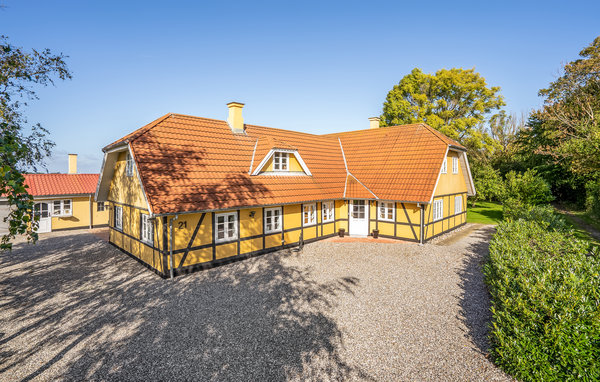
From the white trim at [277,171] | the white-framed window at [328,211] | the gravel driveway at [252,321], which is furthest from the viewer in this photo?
the white-framed window at [328,211]

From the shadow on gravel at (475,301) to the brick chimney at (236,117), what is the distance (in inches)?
482

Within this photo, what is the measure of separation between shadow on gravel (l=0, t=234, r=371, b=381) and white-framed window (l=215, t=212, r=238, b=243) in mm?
1202

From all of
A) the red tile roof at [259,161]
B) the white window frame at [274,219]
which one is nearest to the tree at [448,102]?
the red tile roof at [259,161]

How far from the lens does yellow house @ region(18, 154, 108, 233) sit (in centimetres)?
1958

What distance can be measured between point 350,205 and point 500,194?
1150 cm

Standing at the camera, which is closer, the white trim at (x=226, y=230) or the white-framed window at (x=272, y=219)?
the white trim at (x=226, y=230)

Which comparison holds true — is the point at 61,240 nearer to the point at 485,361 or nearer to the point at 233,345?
the point at 233,345

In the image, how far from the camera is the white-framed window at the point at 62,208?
20031 millimetres

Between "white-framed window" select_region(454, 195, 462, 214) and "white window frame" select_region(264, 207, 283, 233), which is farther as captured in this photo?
"white-framed window" select_region(454, 195, 462, 214)

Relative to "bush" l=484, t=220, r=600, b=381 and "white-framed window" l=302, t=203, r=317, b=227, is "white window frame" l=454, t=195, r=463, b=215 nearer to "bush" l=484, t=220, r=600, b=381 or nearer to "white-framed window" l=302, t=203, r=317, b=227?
"white-framed window" l=302, t=203, r=317, b=227

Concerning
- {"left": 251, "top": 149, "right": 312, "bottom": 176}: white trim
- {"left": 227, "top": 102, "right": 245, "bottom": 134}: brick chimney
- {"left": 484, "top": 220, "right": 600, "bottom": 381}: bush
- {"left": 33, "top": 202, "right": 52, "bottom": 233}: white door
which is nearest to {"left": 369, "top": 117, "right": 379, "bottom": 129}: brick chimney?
{"left": 251, "top": 149, "right": 312, "bottom": 176}: white trim

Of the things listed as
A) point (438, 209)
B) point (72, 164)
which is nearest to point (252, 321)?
point (438, 209)

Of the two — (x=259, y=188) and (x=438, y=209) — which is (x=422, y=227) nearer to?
(x=438, y=209)

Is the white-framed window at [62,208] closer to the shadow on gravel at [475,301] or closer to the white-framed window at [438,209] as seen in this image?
the white-framed window at [438,209]
